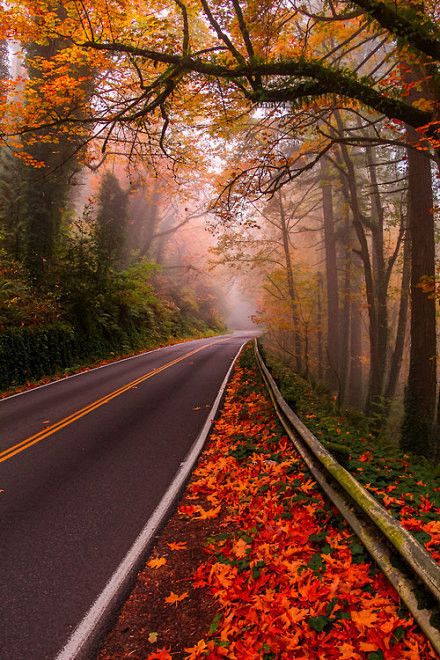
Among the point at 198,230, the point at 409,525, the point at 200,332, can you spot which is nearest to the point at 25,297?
the point at 409,525

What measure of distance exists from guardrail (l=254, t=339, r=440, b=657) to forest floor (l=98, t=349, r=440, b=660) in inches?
8.5

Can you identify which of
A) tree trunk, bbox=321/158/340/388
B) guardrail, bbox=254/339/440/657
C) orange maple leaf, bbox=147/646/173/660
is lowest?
orange maple leaf, bbox=147/646/173/660

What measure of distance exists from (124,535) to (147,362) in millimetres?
12692

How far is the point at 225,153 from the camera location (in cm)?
1698

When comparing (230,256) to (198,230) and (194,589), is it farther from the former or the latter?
(198,230)

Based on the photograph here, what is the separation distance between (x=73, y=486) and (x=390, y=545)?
14.6 feet

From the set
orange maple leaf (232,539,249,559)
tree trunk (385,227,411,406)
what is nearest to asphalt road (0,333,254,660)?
orange maple leaf (232,539,249,559)

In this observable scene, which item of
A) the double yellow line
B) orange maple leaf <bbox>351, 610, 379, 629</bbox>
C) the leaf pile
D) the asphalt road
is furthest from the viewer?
the double yellow line

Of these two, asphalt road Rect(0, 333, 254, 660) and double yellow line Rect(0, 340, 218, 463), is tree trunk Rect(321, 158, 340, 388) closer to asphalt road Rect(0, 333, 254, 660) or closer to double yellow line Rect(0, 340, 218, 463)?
asphalt road Rect(0, 333, 254, 660)

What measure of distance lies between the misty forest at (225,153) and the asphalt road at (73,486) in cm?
433

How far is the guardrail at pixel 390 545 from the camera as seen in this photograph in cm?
229

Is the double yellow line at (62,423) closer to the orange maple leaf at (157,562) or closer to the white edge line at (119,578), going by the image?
the white edge line at (119,578)

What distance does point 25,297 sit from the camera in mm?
14445

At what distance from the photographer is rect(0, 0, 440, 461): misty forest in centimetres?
615
